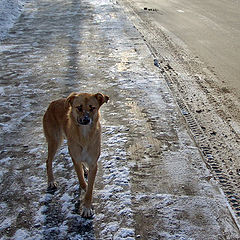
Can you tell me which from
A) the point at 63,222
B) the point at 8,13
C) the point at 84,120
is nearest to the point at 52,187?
the point at 63,222

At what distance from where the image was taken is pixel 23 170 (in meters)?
4.32

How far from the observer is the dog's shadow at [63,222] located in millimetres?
3281

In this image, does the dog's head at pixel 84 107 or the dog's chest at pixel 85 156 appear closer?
the dog's head at pixel 84 107

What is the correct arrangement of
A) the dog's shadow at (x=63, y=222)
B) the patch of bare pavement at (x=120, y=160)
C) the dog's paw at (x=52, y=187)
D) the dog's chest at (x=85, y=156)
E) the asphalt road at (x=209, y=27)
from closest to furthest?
the dog's shadow at (x=63, y=222)
the patch of bare pavement at (x=120, y=160)
the dog's chest at (x=85, y=156)
the dog's paw at (x=52, y=187)
the asphalt road at (x=209, y=27)

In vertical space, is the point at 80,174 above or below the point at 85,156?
below

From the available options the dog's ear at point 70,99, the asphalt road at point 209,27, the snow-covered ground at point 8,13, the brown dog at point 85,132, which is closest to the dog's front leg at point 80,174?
the brown dog at point 85,132

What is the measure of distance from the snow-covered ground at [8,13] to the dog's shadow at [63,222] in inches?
352

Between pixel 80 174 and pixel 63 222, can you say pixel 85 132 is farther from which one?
pixel 63 222

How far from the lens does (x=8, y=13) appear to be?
14.4 meters

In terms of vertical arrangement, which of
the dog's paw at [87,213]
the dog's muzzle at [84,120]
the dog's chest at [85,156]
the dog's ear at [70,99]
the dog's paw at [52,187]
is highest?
the dog's ear at [70,99]

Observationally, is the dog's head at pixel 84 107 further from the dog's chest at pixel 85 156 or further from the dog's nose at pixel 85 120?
the dog's chest at pixel 85 156

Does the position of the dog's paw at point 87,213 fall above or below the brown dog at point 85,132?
below

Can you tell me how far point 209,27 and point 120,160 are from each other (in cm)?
1018

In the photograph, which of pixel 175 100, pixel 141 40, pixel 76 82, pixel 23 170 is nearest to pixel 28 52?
pixel 76 82
